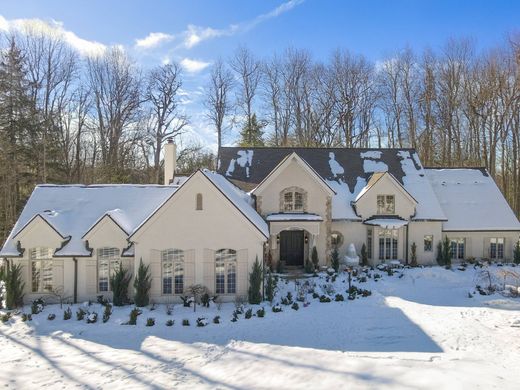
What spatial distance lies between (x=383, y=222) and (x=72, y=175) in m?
29.4

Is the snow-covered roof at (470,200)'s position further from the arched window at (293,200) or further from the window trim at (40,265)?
the window trim at (40,265)

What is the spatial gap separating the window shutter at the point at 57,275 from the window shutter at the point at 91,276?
1.10 meters

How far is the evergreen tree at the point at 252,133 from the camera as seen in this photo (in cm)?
4069

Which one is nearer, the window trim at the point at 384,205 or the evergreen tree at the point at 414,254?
the evergreen tree at the point at 414,254

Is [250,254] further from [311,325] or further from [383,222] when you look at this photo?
[383,222]

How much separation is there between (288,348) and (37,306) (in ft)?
35.0

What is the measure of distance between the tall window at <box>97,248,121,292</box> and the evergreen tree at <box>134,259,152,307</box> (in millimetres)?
1471

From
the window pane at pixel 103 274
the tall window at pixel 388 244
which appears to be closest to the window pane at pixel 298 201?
the tall window at pixel 388 244

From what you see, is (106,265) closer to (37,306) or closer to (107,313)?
(107,313)

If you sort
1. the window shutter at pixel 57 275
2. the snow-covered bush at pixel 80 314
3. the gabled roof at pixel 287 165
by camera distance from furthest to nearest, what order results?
the gabled roof at pixel 287 165
the window shutter at pixel 57 275
the snow-covered bush at pixel 80 314

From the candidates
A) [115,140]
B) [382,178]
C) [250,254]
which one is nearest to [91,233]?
[250,254]

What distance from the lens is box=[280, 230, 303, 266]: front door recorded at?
2173 centimetres

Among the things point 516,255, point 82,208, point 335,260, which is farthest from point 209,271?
point 516,255

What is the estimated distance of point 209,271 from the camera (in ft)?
51.7
